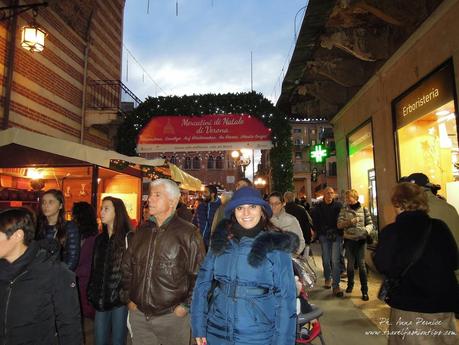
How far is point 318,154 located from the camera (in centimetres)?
1393

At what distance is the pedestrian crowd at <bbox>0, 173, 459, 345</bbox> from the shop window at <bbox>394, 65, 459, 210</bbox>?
3285 millimetres

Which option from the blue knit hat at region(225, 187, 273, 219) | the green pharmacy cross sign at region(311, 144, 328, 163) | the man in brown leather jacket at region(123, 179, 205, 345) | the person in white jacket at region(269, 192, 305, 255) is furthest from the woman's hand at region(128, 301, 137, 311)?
the green pharmacy cross sign at region(311, 144, 328, 163)

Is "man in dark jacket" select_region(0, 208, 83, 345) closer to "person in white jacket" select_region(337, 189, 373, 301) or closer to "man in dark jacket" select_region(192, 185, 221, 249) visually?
"man in dark jacket" select_region(192, 185, 221, 249)

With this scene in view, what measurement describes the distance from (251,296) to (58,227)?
2.99 meters

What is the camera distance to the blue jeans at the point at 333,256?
6723 millimetres

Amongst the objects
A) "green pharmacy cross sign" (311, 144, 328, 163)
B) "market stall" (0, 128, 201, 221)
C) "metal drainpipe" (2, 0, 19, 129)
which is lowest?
"market stall" (0, 128, 201, 221)

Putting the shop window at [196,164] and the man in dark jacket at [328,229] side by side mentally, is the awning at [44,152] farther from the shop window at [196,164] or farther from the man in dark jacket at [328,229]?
the shop window at [196,164]

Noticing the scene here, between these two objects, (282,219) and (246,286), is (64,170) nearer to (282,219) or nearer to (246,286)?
(282,219)

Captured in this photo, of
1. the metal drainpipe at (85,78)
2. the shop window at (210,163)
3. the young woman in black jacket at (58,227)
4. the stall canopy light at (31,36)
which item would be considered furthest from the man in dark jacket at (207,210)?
the shop window at (210,163)

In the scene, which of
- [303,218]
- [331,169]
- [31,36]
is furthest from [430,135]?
[331,169]

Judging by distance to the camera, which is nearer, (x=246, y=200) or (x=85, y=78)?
(x=246, y=200)

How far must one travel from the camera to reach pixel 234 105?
413 inches

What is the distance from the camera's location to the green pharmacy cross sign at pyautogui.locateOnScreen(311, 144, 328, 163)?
45.6 feet

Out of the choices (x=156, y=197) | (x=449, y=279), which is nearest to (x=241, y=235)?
(x=156, y=197)
